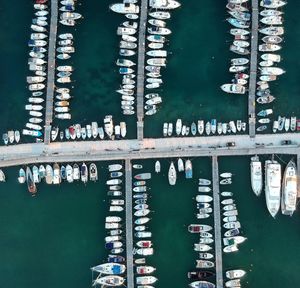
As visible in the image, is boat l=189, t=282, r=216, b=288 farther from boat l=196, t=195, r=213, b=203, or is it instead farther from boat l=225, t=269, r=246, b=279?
boat l=196, t=195, r=213, b=203

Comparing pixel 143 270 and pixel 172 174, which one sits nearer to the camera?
pixel 143 270

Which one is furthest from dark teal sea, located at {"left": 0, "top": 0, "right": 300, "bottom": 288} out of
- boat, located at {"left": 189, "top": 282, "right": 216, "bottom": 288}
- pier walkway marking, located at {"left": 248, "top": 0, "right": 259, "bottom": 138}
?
boat, located at {"left": 189, "top": 282, "right": 216, "bottom": 288}

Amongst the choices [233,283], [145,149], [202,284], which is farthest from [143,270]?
[145,149]

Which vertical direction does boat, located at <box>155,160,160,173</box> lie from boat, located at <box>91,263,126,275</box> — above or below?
above

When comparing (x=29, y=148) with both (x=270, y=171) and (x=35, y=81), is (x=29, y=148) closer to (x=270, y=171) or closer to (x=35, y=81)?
(x=35, y=81)

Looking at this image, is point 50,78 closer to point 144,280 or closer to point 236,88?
point 236,88

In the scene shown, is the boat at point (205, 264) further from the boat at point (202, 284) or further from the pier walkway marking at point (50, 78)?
the pier walkway marking at point (50, 78)
